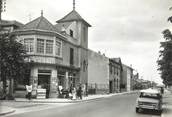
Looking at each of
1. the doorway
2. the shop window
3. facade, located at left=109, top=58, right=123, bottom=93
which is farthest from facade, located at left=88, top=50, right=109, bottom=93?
the doorway

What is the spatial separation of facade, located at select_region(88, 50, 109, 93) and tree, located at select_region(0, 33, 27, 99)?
2501cm

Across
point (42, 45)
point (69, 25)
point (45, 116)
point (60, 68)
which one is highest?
point (69, 25)

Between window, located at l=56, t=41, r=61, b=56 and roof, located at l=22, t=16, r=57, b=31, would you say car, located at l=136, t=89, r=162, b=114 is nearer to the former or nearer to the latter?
window, located at l=56, t=41, r=61, b=56

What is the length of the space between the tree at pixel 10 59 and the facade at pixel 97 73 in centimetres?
2501

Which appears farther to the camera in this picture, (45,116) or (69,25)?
(69,25)

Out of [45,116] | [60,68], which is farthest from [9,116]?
[60,68]

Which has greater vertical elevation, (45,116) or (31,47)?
(31,47)

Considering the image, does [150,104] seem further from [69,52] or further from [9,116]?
[69,52]

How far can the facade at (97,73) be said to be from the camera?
6031 cm

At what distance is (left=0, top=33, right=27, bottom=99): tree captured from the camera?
103ft

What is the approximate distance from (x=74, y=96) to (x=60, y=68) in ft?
15.4

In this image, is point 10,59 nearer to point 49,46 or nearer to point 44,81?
point 44,81

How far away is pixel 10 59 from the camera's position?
31.8 metres

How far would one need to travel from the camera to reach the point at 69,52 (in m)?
44.4
